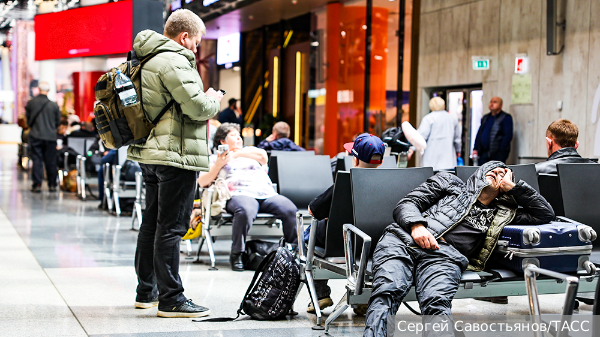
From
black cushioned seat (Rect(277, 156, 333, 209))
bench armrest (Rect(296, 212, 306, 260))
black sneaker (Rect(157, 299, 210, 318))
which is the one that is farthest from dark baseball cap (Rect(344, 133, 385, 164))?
black cushioned seat (Rect(277, 156, 333, 209))

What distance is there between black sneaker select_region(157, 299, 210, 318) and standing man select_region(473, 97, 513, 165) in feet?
22.6

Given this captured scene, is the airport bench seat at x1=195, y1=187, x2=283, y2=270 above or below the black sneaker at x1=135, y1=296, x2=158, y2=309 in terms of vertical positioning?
above

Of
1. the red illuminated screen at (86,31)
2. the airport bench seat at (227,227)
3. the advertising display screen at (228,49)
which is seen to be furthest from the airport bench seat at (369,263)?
the advertising display screen at (228,49)

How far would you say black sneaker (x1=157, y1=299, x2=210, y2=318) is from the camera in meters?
3.96

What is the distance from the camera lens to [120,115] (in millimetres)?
3811

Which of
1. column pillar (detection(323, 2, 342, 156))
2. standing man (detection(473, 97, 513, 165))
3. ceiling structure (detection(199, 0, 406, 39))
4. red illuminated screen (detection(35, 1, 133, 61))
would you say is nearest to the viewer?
red illuminated screen (detection(35, 1, 133, 61))

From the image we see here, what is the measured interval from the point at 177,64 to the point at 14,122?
4266cm

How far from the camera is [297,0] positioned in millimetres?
14617

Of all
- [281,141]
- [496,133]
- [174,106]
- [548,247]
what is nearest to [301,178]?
[281,141]

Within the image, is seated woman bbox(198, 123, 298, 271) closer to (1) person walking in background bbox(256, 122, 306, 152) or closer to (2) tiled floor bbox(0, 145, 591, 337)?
(2) tiled floor bbox(0, 145, 591, 337)

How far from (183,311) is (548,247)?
2136 mm

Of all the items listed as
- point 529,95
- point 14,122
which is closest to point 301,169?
point 529,95

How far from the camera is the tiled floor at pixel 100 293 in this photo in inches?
147

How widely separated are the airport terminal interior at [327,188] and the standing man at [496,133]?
3 cm
